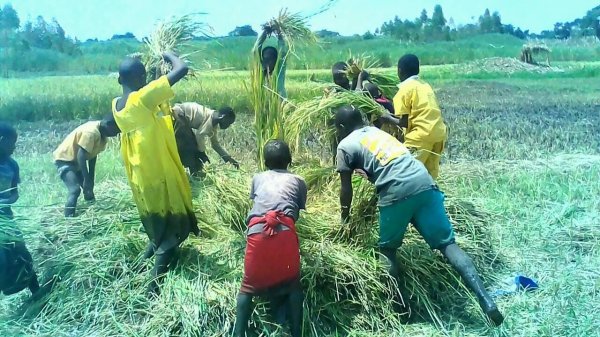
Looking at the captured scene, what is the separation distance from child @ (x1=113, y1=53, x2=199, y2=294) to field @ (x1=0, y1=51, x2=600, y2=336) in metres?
0.23

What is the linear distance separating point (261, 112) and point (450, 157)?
4.63 meters

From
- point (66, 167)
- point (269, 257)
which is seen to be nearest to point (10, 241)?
point (66, 167)

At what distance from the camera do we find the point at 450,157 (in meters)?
8.60

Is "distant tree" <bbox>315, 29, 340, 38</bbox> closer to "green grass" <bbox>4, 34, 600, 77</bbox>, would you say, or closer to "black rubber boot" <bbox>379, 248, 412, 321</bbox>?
"green grass" <bbox>4, 34, 600, 77</bbox>

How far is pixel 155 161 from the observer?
384 centimetres

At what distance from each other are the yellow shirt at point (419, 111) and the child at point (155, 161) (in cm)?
187

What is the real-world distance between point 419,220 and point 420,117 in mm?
1252

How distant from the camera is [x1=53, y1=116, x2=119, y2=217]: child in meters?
5.17

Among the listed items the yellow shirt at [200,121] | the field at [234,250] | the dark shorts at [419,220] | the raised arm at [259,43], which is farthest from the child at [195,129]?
the dark shorts at [419,220]

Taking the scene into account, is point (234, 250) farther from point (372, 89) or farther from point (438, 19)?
point (438, 19)

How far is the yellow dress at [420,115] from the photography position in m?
4.93

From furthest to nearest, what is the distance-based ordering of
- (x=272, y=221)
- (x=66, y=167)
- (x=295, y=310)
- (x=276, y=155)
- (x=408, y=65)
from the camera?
(x=66, y=167)
(x=408, y=65)
(x=276, y=155)
(x=295, y=310)
(x=272, y=221)

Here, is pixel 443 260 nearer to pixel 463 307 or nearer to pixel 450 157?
pixel 463 307

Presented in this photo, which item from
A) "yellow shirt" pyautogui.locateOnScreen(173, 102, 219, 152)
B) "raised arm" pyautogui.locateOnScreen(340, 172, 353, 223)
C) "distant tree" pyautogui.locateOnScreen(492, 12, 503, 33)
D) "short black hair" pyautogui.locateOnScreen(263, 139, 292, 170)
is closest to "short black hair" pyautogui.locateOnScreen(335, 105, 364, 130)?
"raised arm" pyautogui.locateOnScreen(340, 172, 353, 223)
